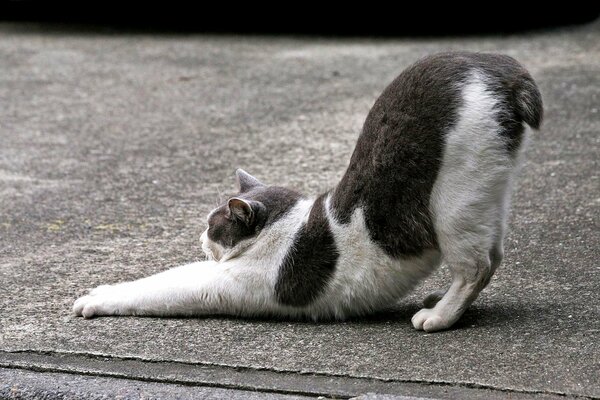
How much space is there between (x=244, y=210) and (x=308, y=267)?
31cm

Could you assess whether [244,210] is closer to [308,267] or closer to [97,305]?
[308,267]

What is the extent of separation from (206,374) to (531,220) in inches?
78.3

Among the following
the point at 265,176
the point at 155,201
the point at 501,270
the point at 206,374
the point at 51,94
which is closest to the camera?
the point at 206,374

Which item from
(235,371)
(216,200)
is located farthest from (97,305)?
(216,200)

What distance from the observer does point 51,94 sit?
7.37 metres

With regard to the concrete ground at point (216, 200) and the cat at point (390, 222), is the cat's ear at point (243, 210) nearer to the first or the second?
the cat at point (390, 222)

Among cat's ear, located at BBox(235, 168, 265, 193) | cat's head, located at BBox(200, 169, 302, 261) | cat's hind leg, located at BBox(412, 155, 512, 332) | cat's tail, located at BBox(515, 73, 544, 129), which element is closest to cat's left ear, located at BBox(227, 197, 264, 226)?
cat's head, located at BBox(200, 169, 302, 261)

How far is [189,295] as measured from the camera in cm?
360

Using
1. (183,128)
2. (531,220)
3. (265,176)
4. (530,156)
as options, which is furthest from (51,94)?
(531,220)

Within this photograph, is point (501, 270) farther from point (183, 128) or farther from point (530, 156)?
point (183, 128)

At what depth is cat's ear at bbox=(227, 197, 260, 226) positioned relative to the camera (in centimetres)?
360

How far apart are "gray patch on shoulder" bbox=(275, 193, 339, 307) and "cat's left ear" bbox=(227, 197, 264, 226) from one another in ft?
0.61

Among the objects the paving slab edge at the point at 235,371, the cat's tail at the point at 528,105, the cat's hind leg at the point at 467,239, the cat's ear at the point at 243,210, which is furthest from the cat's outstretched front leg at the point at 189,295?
the cat's tail at the point at 528,105

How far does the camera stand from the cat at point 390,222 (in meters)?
3.29
